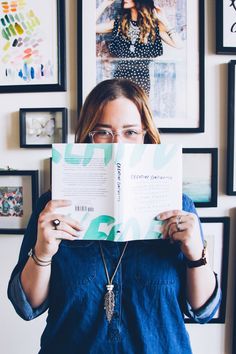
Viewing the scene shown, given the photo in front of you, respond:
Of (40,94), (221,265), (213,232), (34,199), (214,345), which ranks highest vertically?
(40,94)

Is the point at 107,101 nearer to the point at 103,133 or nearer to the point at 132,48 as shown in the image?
the point at 103,133

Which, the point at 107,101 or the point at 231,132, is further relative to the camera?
the point at 231,132

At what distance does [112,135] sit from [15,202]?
0.55 meters

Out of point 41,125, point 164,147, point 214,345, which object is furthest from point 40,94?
point 214,345

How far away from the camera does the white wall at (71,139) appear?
112cm

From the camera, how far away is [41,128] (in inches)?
44.2

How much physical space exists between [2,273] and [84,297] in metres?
0.59

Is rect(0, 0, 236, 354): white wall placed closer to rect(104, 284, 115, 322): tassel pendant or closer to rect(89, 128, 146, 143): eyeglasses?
rect(89, 128, 146, 143): eyeglasses

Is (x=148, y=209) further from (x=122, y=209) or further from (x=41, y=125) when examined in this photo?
(x=41, y=125)

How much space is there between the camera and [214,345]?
3.85 ft

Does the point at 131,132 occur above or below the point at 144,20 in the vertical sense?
below

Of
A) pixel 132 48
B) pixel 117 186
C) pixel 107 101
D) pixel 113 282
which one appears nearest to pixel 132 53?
pixel 132 48

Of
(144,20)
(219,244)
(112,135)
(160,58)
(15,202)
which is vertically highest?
(144,20)

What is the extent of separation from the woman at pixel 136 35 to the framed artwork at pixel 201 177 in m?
0.31
